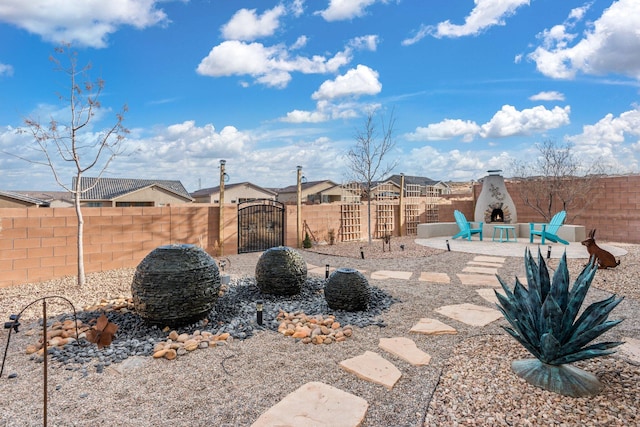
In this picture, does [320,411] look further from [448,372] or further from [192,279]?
[192,279]

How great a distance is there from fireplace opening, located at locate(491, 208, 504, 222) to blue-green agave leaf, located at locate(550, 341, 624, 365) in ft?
33.9

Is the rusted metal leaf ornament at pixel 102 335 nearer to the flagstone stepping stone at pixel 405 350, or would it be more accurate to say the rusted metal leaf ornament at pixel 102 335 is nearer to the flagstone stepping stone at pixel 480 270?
the flagstone stepping stone at pixel 405 350

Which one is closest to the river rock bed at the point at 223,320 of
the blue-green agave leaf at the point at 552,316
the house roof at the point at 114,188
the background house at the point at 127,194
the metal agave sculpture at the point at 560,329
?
the metal agave sculpture at the point at 560,329

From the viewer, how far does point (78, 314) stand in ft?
12.4

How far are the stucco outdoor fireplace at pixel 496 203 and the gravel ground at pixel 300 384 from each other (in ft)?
27.3

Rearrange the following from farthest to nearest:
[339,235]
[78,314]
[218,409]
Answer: [339,235] < [78,314] < [218,409]

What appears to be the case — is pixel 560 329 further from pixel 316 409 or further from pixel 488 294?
pixel 488 294

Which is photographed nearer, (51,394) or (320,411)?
(320,411)

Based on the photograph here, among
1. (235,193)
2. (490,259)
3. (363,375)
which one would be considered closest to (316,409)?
(363,375)

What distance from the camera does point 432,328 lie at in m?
3.31

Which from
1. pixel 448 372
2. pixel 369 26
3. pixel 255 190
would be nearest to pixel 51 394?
pixel 448 372

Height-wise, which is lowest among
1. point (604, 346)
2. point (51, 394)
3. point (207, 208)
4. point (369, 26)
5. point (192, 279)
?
point (51, 394)

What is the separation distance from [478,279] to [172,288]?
4.76 meters

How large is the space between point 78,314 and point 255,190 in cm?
2618
